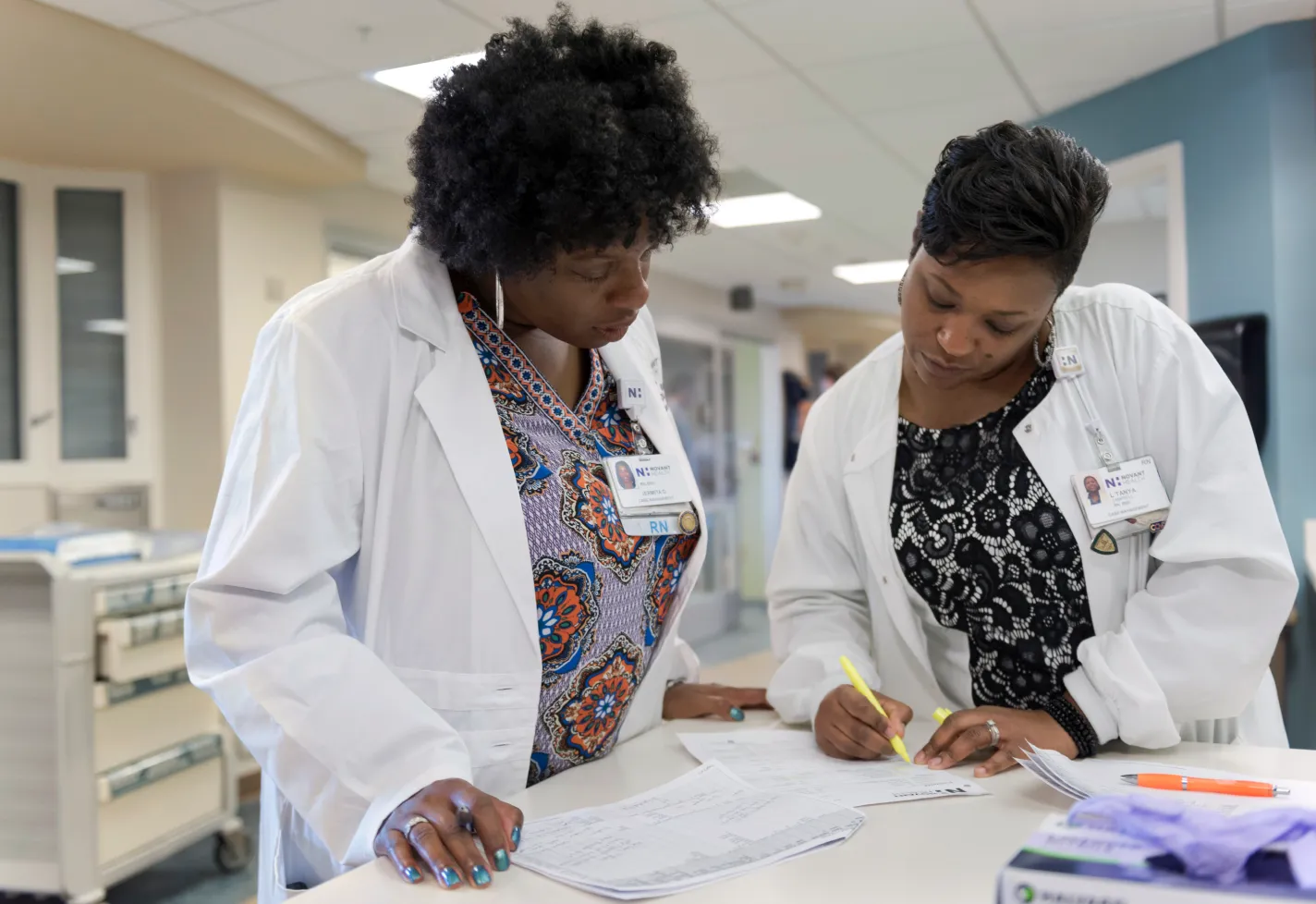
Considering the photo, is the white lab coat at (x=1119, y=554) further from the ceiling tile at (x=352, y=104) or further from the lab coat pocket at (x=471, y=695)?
the ceiling tile at (x=352, y=104)

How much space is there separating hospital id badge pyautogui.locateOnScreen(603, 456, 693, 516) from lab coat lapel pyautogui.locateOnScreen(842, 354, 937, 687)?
283 millimetres

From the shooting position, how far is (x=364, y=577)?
3.96 ft

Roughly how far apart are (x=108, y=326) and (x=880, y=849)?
195 inches

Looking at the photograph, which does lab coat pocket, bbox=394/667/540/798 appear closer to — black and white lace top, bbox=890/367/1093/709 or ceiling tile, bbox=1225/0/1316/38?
black and white lace top, bbox=890/367/1093/709

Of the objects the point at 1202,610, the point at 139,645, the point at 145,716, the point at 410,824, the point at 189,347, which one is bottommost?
the point at 145,716

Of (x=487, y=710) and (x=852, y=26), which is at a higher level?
(x=852, y=26)

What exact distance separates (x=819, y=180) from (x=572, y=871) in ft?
17.9

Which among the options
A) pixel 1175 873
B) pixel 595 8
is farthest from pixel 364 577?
pixel 595 8

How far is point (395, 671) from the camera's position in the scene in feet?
3.96

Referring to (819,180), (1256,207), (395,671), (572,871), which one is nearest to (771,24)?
(1256,207)

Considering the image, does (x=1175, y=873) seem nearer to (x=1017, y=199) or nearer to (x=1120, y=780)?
(x=1120, y=780)

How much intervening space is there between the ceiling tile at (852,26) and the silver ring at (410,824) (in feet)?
10.3

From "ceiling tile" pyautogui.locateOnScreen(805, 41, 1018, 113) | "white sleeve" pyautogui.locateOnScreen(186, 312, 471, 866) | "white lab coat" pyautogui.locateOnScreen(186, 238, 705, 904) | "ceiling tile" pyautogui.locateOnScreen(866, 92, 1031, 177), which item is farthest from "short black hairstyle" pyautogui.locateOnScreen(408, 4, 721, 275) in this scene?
"ceiling tile" pyautogui.locateOnScreen(866, 92, 1031, 177)

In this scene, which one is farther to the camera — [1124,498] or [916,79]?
[916,79]
